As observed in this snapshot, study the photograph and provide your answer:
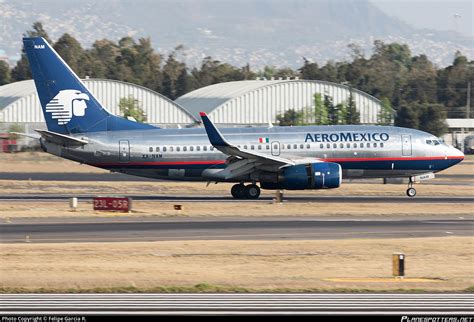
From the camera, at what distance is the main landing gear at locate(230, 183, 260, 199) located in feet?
168

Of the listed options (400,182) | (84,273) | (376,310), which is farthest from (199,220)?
(400,182)

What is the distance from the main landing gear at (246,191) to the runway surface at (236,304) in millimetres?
27863

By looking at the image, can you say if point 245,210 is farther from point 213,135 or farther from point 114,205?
point 114,205

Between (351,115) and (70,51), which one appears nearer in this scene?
(351,115)

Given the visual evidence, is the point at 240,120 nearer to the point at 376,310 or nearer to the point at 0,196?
the point at 0,196

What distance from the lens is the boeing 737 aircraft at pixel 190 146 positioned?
1983 inches

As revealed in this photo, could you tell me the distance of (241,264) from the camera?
93.1 ft

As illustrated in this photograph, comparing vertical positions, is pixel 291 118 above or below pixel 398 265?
above

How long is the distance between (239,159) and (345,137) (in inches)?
237

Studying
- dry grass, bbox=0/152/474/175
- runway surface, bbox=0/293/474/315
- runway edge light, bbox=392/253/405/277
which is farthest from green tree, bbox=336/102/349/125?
runway surface, bbox=0/293/474/315

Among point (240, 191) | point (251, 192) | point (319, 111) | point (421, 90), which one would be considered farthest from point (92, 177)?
point (421, 90)

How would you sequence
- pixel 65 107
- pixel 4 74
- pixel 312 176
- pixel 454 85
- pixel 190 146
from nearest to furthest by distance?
pixel 312 176 → pixel 190 146 → pixel 65 107 → pixel 454 85 → pixel 4 74

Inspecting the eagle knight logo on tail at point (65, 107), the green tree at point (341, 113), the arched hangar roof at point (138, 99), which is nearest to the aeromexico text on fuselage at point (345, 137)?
the eagle knight logo on tail at point (65, 107)
